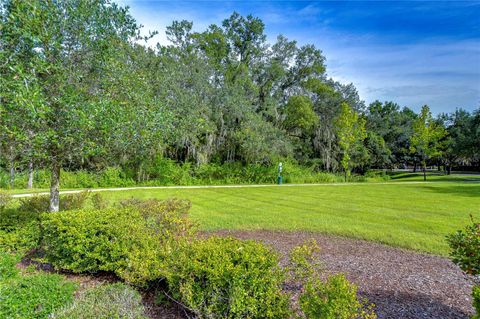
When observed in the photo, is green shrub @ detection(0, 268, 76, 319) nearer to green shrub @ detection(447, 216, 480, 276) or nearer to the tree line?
the tree line

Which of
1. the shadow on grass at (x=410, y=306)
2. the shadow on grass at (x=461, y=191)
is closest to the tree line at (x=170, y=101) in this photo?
the shadow on grass at (x=410, y=306)

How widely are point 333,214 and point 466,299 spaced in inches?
209

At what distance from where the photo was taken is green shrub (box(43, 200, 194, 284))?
370 cm

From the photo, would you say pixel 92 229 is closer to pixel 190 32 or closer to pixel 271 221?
pixel 271 221

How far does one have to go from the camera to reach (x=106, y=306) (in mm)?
2738

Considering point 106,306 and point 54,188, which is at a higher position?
point 54,188

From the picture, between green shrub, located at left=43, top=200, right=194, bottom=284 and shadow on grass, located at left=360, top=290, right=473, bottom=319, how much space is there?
2.61 metres

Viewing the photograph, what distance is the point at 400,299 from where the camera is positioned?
3.43m

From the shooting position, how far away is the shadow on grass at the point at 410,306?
10.1ft

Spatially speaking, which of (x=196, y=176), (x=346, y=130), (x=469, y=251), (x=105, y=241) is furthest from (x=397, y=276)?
(x=346, y=130)

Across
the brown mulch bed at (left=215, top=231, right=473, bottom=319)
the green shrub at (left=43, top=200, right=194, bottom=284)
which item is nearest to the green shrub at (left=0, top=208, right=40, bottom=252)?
the green shrub at (left=43, top=200, right=194, bottom=284)

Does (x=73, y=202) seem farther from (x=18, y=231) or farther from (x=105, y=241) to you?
(x=105, y=241)

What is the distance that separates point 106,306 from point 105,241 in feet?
4.23

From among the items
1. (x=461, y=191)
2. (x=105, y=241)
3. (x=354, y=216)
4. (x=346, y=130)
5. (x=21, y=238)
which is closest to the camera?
(x=105, y=241)
